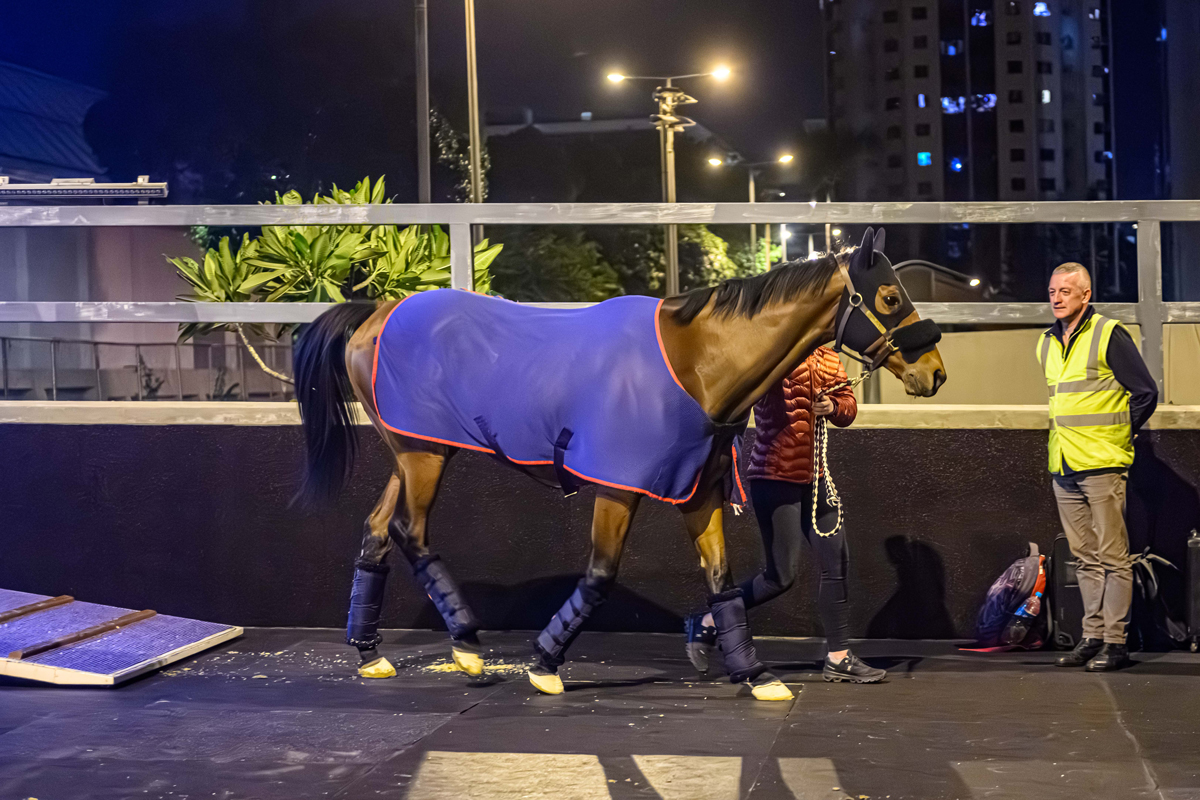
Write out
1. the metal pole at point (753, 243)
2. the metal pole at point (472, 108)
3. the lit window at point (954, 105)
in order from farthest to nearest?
the lit window at point (954, 105) → the metal pole at point (753, 243) → the metal pole at point (472, 108)

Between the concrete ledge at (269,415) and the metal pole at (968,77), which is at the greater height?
the metal pole at (968,77)

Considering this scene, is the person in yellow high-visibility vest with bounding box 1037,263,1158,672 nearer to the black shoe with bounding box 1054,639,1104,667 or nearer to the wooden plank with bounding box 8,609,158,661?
the black shoe with bounding box 1054,639,1104,667

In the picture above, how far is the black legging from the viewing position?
5086 mm

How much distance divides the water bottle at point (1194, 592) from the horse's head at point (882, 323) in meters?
1.84

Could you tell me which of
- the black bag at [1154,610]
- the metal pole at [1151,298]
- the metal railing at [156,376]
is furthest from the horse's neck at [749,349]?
the metal railing at [156,376]

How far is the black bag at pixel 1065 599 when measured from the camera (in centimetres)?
561

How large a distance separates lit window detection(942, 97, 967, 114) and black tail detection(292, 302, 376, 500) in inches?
834

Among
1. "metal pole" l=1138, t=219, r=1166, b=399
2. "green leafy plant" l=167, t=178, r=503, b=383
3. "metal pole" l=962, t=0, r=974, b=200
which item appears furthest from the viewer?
"metal pole" l=962, t=0, r=974, b=200

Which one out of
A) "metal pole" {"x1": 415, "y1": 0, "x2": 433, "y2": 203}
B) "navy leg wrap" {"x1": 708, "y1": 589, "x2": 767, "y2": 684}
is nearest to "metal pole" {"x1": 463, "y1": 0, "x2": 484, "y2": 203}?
"metal pole" {"x1": 415, "y1": 0, "x2": 433, "y2": 203}

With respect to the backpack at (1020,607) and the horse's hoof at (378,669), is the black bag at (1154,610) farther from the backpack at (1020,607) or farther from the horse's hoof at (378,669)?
the horse's hoof at (378,669)

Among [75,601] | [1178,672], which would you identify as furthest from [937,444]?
[75,601]

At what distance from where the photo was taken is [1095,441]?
5258mm

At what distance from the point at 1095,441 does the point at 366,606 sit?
329 cm

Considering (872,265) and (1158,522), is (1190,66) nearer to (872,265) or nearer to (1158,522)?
Answer: (1158,522)
